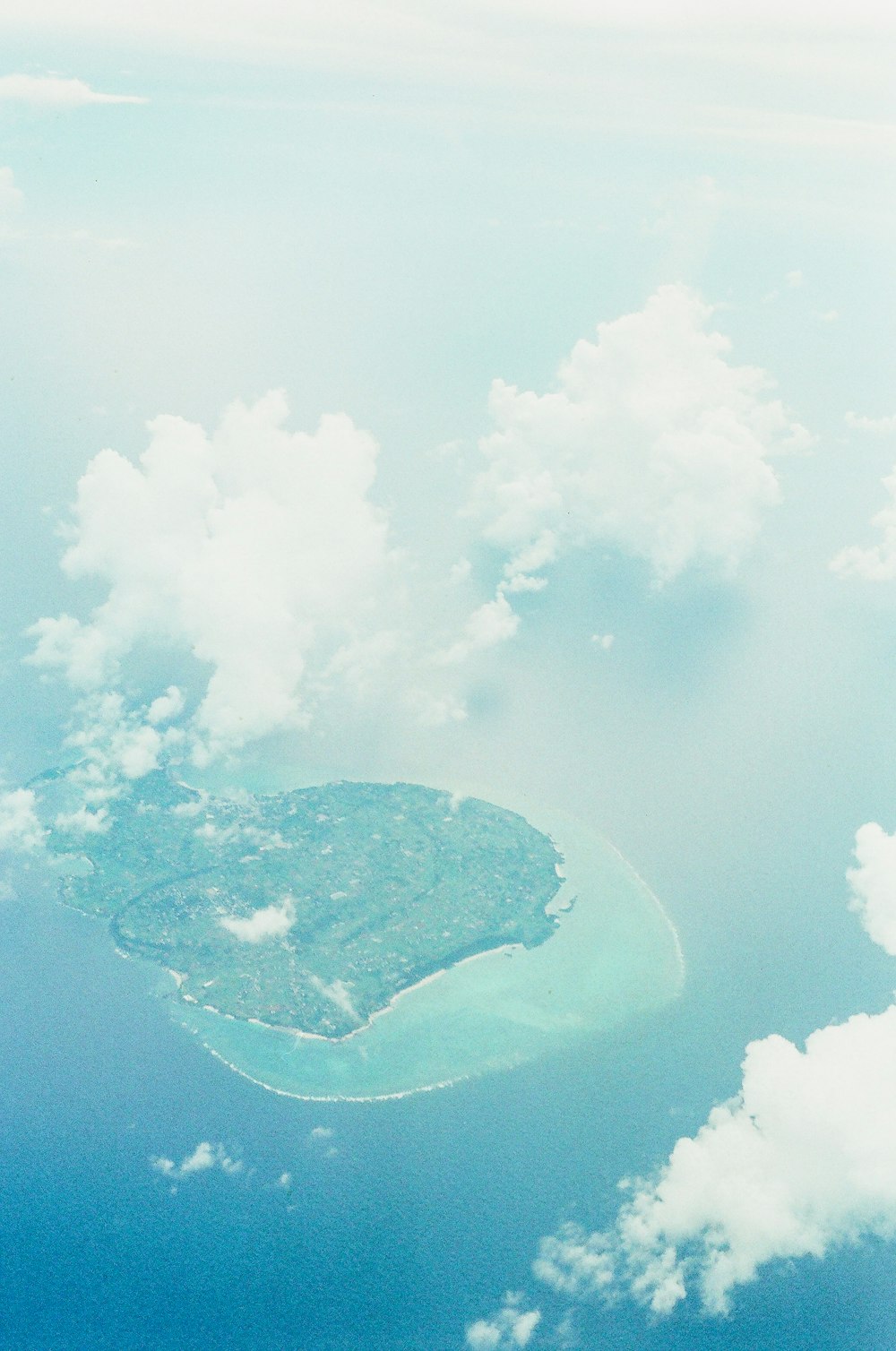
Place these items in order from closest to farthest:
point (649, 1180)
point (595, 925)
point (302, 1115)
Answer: point (649, 1180)
point (302, 1115)
point (595, 925)

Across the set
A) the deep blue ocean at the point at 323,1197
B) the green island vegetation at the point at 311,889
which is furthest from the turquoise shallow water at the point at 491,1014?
the deep blue ocean at the point at 323,1197

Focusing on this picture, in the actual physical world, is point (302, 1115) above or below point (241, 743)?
below

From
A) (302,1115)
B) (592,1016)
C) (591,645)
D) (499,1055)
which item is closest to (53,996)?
(302,1115)

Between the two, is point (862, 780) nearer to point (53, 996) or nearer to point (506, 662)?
point (506, 662)

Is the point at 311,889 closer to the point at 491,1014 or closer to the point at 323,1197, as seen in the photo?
the point at 491,1014

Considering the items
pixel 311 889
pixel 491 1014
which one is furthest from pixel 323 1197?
pixel 311 889

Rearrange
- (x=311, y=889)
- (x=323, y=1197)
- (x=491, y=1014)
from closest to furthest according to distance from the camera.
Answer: (x=323, y=1197)
(x=491, y=1014)
(x=311, y=889)
